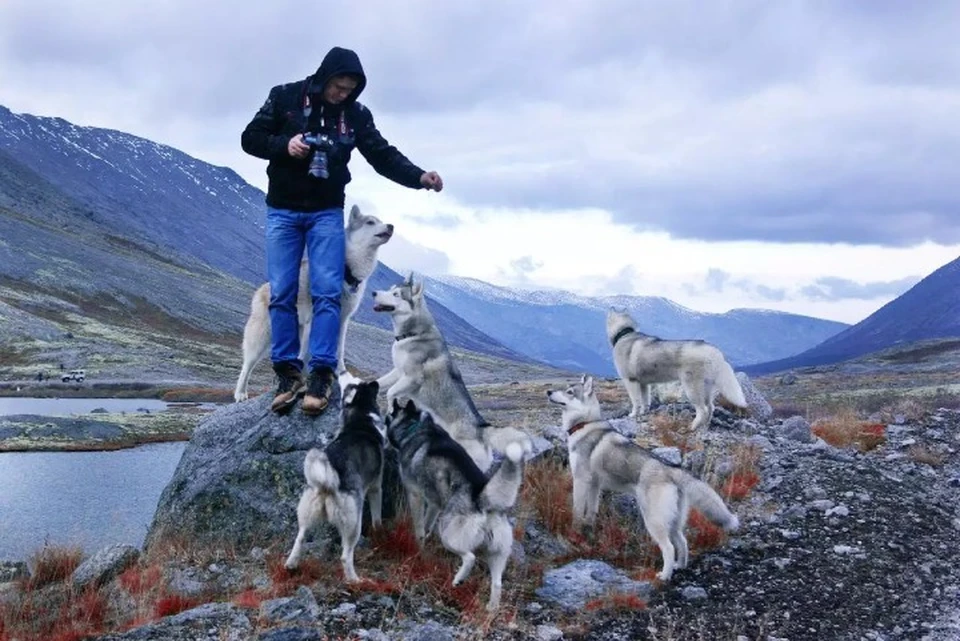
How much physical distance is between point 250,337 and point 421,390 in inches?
97.8


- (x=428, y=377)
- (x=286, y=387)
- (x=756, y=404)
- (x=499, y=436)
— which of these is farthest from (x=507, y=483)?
(x=756, y=404)

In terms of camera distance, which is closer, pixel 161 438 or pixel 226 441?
pixel 226 441

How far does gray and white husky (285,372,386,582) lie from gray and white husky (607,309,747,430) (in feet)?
24.7

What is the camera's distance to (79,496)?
21.0 metres

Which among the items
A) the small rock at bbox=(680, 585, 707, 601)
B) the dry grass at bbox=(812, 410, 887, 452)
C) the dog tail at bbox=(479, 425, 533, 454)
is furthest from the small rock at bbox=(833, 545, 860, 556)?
the dry grass at bbox=(812, 410, 887, 452)

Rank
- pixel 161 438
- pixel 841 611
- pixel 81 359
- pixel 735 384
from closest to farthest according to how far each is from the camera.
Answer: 1. pixel 841 611
2. pixel 735 384
3. pixel 161 438
4. pixel 81 359

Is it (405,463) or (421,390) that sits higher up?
(421,390)

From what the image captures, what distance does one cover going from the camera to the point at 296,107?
29.4 ft

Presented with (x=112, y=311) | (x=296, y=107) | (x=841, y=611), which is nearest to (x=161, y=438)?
(x=296, y=107)

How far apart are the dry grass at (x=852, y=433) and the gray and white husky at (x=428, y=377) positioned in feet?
35.1

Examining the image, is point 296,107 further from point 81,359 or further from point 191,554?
point 81,359

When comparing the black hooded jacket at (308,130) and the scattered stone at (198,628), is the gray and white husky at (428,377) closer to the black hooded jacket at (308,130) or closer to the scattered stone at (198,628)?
the black hooded jacket at (308,130)

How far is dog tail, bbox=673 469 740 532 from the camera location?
349 inches

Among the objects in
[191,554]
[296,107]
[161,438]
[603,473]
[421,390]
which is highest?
[296,107]
